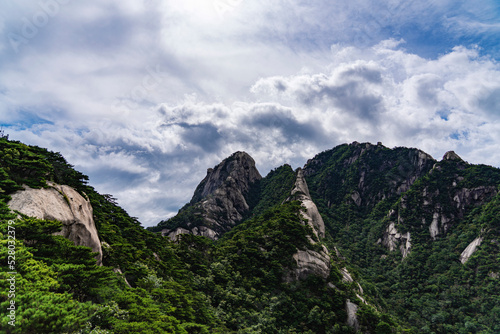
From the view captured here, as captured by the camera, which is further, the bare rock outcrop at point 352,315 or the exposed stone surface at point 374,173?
the exposed stone surface at point 374,173

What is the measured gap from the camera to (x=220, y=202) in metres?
123

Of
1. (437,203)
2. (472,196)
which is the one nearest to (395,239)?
(437,203)

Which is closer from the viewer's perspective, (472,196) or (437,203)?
(472,196)

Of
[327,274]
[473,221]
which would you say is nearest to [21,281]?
[327,274]

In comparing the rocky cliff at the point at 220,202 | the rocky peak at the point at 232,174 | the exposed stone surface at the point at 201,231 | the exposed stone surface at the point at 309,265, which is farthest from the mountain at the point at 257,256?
the exposed stone surface at the point at 201,231

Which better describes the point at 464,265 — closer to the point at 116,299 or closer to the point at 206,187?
the point at 116,299

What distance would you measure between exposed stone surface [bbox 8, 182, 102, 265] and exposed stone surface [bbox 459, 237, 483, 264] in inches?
4332

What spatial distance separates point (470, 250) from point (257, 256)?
8242 centimetres

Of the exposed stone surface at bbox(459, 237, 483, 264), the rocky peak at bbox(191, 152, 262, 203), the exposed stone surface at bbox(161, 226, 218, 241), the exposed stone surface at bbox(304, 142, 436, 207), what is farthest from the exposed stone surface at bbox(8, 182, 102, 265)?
the exposed stone surface at bbox(304, 142, 436, 207)

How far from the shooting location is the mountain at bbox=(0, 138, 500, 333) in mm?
16984

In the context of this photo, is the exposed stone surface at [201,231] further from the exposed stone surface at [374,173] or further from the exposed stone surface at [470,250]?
the exposed stone surface at [470,250]

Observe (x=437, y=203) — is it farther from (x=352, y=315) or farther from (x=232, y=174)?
(x=352, y=315)

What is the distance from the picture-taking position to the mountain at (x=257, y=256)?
55.7 ft

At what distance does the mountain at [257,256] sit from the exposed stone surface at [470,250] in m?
1.22
